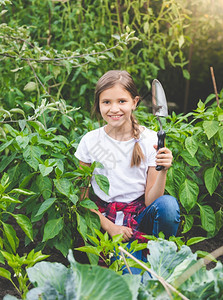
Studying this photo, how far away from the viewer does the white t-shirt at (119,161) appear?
1.74 m

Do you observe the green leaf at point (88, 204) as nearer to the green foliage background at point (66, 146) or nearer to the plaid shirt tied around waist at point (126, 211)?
the green foliage background at point (66, 146)

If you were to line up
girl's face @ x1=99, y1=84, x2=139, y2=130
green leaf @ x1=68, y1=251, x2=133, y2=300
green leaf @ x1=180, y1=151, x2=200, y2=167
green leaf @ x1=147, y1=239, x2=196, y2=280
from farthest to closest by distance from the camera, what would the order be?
green leaf @ x1=180, y1=151, x2=200, y2=167
girl's face @ x1=99, y1=84, x2=139, y2=130
green leaf @ x1=147, y1=239, x2=196, y2=280
green leaf @ x1=68, y1=251, x2=133, y2=300

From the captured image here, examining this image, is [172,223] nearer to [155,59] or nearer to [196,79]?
[155,59]

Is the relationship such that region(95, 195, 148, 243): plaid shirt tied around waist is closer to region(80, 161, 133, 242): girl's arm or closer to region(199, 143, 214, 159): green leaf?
region(80, 161, 133, 242): girl's arm

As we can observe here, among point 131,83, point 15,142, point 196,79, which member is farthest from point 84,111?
point 196,79

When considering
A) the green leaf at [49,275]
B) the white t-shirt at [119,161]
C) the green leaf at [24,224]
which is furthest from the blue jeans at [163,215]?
the green leaf at [49,275]

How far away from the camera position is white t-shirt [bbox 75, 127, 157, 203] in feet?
5.69

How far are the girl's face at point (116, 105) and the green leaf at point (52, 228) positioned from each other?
0.50 m

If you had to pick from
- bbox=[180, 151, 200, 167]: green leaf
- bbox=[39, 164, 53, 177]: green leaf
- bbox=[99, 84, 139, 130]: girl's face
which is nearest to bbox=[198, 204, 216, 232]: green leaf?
bbox=[180, 151, 200, 167]: green leaf

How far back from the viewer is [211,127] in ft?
5.79

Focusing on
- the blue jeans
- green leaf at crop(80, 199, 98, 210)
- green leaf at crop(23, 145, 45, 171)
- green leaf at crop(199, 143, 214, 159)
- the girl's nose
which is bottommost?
the blue jeans

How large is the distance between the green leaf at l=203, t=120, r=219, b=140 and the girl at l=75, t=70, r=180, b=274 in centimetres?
24

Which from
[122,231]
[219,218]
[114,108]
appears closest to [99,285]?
[122,231]

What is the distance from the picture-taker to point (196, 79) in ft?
Answer: 12.3
